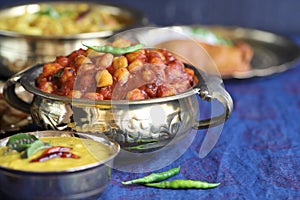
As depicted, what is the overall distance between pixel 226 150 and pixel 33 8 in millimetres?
1854

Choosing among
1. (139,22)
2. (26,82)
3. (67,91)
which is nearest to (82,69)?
(67,91)

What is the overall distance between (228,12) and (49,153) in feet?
11.3

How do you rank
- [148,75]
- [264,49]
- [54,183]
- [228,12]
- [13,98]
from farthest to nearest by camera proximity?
[228,12] → [264,49] → [13,98] → [148,75] → [54,183]

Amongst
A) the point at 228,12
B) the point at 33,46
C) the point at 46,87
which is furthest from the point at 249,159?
the point at 228,12

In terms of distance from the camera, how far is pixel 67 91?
2240mm

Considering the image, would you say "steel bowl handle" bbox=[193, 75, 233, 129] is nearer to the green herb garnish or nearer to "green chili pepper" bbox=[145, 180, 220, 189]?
"green chili pepper" bbox=[145, 180, 220, 189]

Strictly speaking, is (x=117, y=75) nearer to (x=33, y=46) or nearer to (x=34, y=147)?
(x=34, y=147)

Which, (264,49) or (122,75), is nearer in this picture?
(122,75)

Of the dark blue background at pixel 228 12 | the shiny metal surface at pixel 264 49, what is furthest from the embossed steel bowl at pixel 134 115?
the dark blue background at pixel 228 12

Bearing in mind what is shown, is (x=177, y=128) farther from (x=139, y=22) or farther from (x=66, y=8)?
(x=66, y=8)

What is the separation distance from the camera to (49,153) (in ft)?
6.28

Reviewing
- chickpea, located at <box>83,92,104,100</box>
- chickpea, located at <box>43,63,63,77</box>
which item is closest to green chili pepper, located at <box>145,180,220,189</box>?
chickpea, located at <box>83,92,104,100</box>

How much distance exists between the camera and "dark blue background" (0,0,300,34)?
5000 millimetres

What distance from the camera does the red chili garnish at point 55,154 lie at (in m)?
1.89
